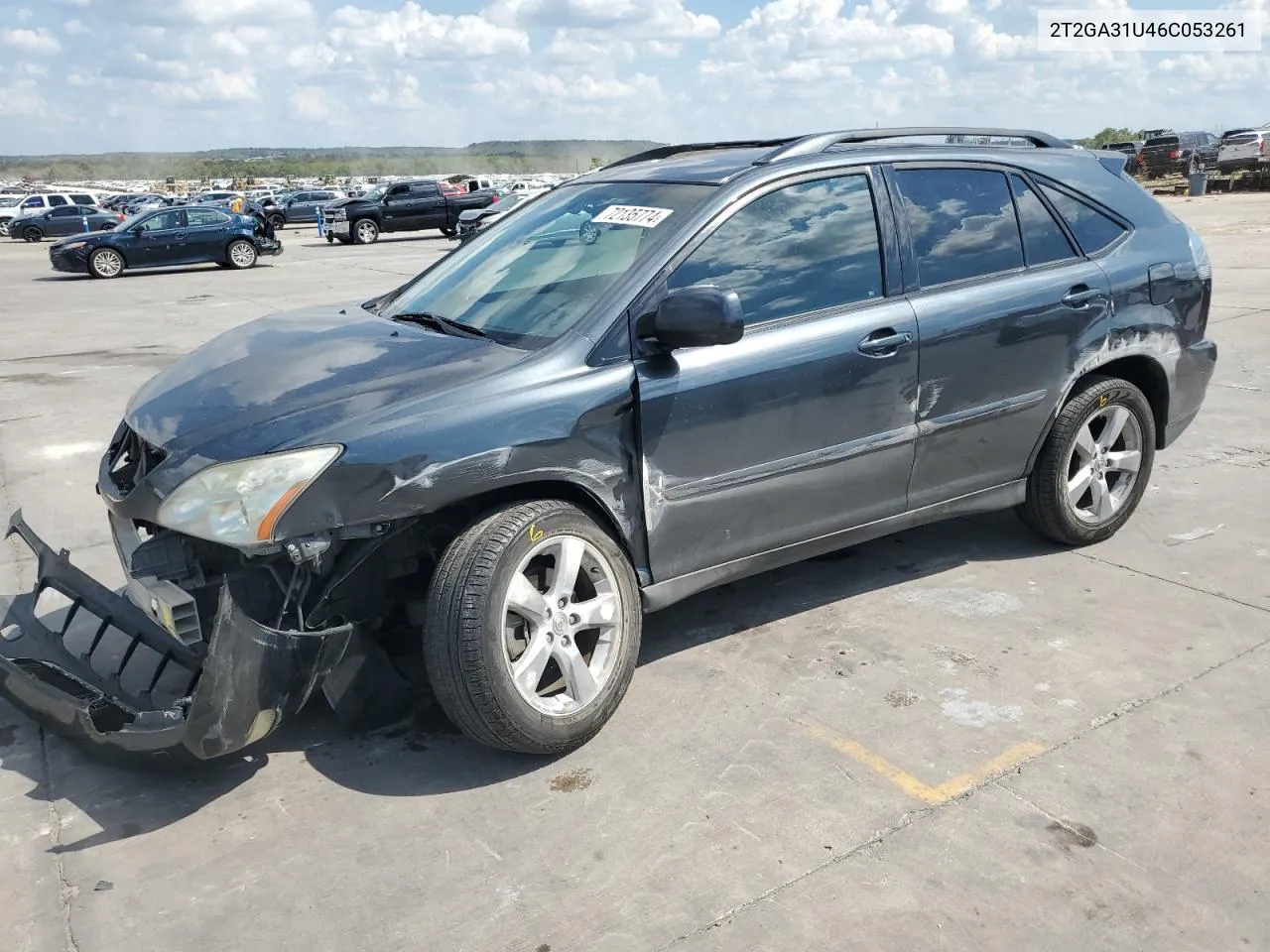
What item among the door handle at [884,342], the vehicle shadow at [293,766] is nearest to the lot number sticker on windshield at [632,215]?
the door handle at [884,342]

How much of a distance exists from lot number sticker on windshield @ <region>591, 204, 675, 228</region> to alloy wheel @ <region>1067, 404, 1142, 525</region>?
2.12 meters

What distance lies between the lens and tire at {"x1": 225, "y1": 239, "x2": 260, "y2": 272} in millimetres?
23312

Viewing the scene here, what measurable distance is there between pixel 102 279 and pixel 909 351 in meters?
22.0

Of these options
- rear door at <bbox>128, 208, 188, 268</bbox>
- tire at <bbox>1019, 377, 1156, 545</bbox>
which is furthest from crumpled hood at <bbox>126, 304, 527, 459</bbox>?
rear door at <bbox>128, 208, 188, 268</bbox>

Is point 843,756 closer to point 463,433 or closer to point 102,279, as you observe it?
point 463,433

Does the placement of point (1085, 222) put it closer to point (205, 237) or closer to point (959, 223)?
point (959, 223)

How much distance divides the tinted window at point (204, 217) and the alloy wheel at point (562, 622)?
22684 millimetres

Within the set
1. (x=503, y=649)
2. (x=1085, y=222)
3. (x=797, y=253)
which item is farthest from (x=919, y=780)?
(x=1085, y=222)

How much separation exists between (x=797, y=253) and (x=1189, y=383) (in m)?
2.30

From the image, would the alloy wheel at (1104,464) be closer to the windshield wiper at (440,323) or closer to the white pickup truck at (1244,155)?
the windshield wiper at (440,323)

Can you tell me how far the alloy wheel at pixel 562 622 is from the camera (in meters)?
3.12

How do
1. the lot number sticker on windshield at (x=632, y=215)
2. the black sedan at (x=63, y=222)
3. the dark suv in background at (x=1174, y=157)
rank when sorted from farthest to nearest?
the dark suv in background at (x=1174, y=157)
the black sedan at (x=63, y=222)
the lot number sticker on windshield at (x=632, y=215)

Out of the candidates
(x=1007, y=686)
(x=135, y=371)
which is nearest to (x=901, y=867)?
(x=1007, y=686)

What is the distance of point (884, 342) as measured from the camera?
12.4 ft
